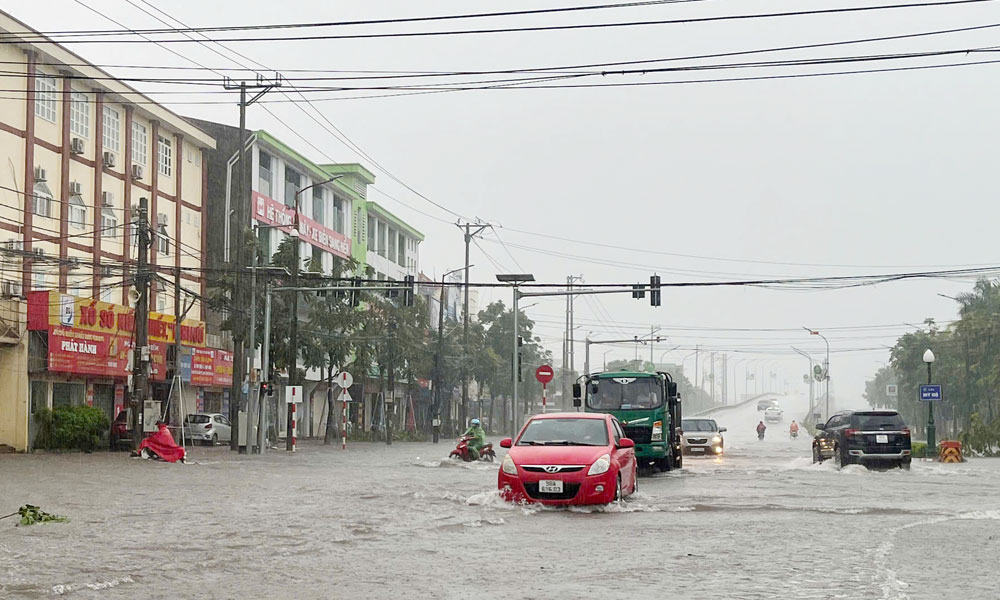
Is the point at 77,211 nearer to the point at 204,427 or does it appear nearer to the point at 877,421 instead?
the point at 204,427

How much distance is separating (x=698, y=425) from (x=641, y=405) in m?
16.2

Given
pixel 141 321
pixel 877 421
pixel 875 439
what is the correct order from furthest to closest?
1. pixel 141 321
2. pixel 877 421
3. pixel 875 439

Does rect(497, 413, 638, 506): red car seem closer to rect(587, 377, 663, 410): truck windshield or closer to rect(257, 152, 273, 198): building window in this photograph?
rect(587, 377, 663, 410): truck windshield

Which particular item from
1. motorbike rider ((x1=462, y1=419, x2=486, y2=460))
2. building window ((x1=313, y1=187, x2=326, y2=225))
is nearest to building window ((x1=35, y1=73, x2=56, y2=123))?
motorbike rider ((x1=462, y1=419, x2=486, y2=460))

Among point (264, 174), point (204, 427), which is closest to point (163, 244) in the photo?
point (204, 427)

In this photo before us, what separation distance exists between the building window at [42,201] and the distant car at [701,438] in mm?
23941

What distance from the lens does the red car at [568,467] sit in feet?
59.4

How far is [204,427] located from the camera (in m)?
Answer: 53.5

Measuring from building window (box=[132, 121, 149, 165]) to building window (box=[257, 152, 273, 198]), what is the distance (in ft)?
38.3

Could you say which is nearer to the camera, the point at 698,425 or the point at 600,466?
the point at 600,466

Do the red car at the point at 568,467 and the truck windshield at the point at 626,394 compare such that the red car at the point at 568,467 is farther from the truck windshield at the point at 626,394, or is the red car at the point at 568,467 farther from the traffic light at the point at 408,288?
the traffic light at the point at 408,288

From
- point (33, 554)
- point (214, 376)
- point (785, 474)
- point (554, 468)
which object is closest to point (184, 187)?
point (214, 376)

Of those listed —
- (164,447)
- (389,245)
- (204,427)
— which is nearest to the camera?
(164,447)

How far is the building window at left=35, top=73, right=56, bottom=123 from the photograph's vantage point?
42531 millimetres
